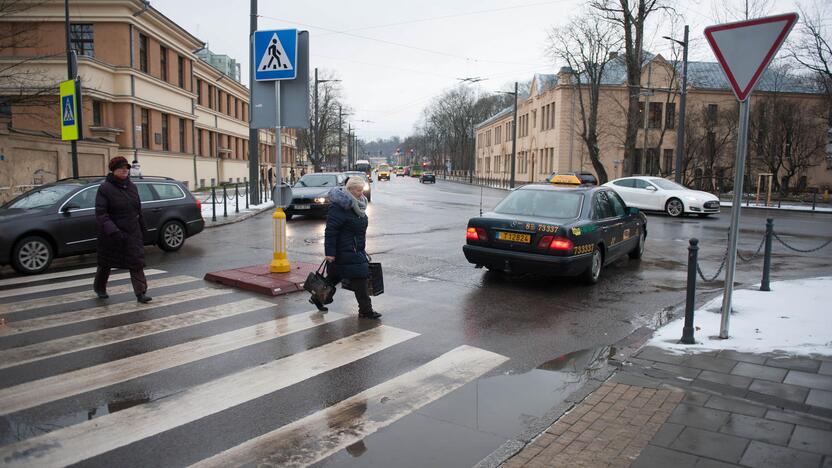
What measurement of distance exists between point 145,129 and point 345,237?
104 ft

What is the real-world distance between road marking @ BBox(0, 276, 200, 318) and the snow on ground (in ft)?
22.0

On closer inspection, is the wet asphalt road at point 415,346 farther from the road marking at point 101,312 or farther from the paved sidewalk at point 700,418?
the paved sidewalk at point 700,418

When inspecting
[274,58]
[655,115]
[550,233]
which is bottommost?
[550,233]

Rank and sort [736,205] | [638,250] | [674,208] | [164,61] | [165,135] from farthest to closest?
[164,61] < [165,135] < [674,208] < [638,250] < [736,205]

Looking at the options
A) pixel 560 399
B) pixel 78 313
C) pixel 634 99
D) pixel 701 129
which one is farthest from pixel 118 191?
pixel 701 129

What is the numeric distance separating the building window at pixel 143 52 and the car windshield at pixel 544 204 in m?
30.9

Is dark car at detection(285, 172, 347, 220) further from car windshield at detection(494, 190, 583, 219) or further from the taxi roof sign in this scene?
car windshield at detection(494, 190, 583, 219)

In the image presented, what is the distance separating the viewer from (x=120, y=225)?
705cm

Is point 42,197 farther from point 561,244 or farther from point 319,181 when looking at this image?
point 319,181

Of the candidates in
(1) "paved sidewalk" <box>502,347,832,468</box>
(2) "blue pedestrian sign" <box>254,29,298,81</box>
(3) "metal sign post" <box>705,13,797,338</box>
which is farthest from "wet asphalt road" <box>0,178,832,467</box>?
(2) "blue pedestrian sign" <box>254,29,298,81</box>

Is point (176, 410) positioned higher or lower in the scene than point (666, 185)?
lower

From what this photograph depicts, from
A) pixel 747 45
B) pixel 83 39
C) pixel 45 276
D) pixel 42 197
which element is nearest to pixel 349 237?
pixel 747 45

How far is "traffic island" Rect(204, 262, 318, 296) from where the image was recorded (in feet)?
25.9

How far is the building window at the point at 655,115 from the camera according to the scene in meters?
52.2
